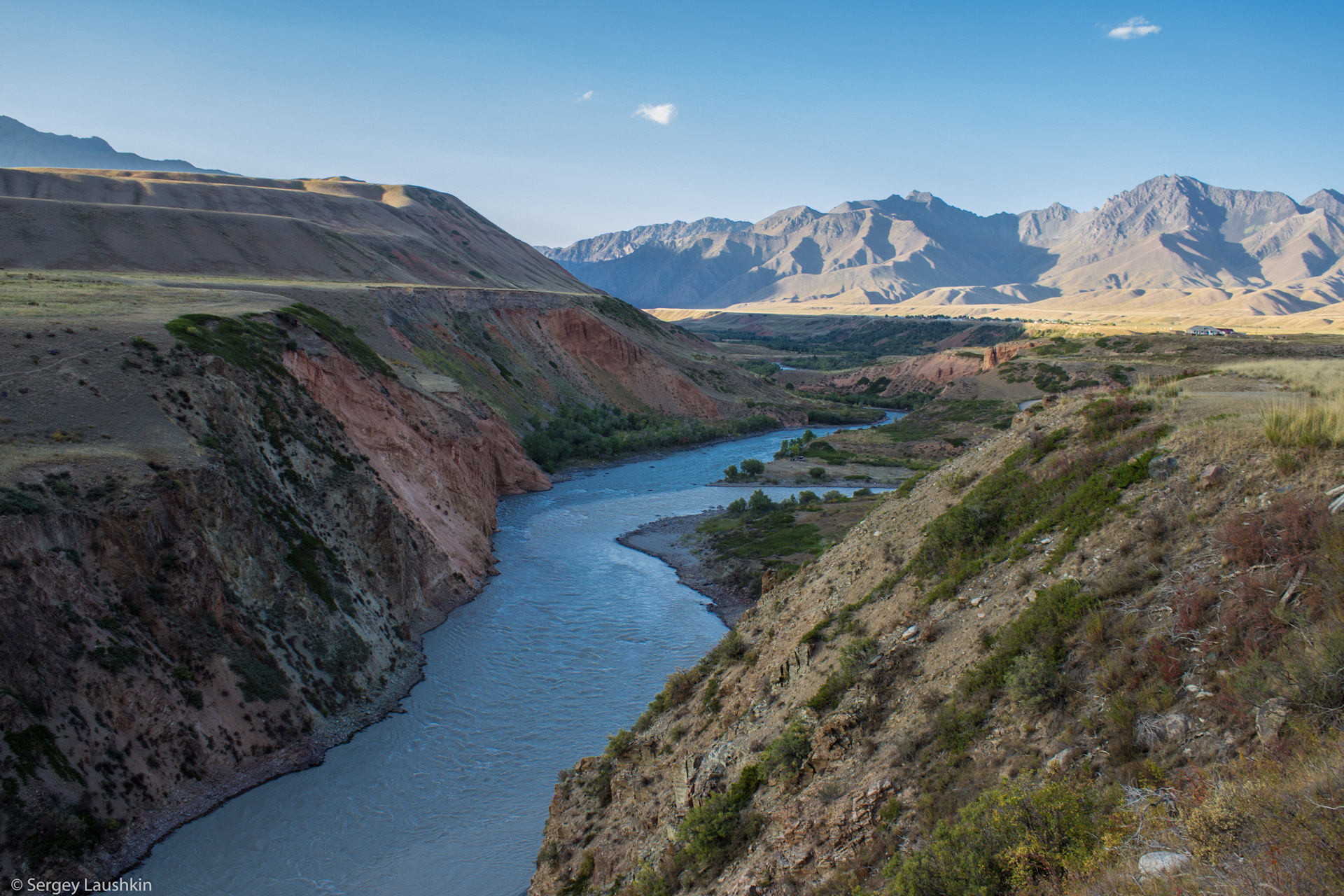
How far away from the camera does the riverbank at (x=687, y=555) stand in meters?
27.6

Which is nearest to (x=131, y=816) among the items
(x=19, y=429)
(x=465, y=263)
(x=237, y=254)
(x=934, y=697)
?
(x=19, y=429)

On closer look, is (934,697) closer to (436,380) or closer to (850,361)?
(436,380)

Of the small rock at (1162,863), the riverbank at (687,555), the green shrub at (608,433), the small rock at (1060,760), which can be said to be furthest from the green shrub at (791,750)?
the green shrub at (608,433)

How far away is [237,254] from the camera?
58875 millimetres

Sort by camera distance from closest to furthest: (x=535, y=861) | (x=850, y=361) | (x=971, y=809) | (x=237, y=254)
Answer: (x=971, y=809) < (x=535, y=861) < (x=237, y=254) < (x=850, y=361)

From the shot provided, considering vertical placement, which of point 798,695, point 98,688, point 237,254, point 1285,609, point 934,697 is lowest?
point 98,688

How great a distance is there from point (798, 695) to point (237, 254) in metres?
61.4

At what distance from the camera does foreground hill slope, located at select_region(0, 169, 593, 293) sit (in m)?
53.0

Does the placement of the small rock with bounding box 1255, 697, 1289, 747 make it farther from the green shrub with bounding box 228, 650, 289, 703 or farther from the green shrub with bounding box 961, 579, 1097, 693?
the green shrub with bounding box 228, 650, 289, 703

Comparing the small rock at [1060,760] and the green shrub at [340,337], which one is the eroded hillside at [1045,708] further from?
the green shrub at [340,337]

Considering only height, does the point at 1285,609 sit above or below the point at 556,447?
above

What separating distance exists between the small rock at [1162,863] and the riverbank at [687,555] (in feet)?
60.0

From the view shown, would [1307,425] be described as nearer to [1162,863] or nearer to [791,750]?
[1162,863]

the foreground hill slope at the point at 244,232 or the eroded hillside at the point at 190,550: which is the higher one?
the foreground hill slope at the point at 244,232
